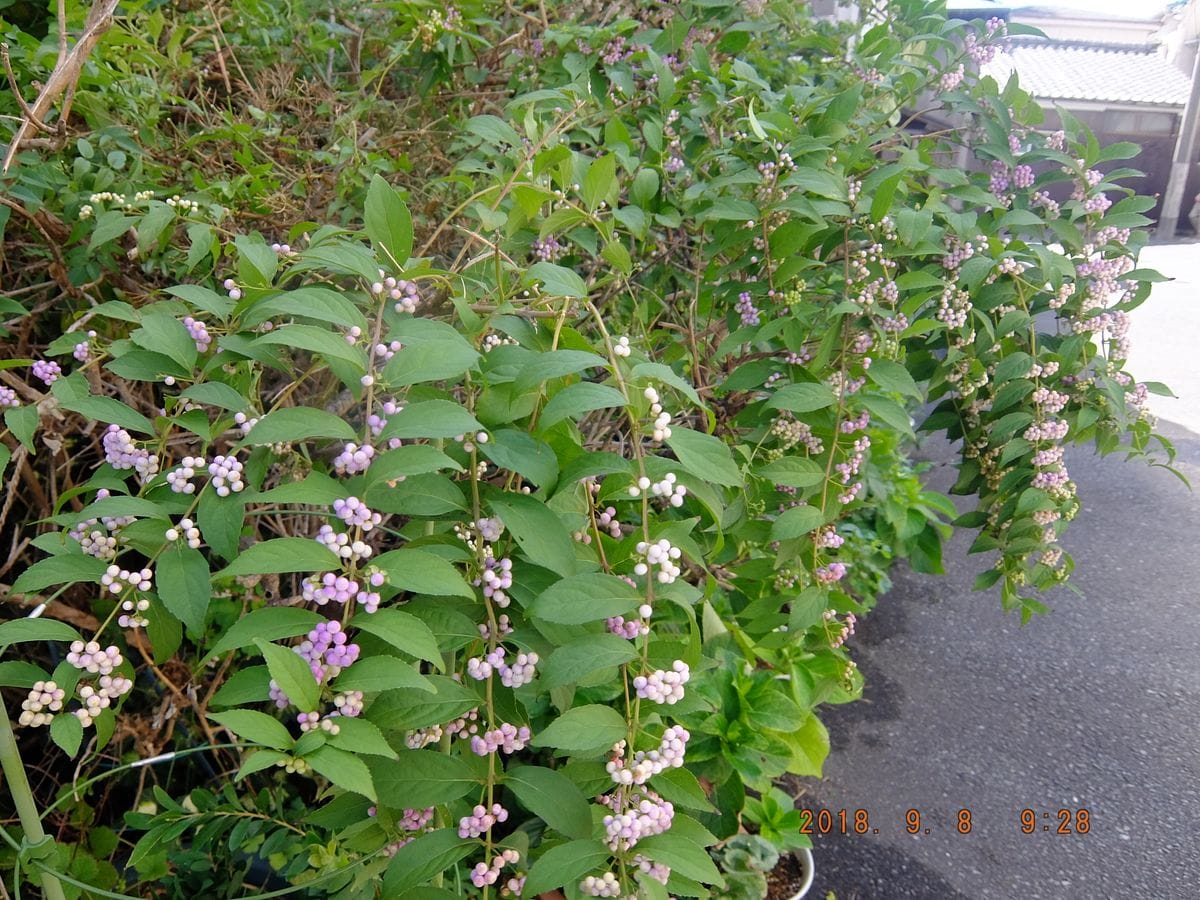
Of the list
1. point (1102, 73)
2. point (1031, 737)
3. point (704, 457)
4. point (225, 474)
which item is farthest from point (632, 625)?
point (1102, 73)

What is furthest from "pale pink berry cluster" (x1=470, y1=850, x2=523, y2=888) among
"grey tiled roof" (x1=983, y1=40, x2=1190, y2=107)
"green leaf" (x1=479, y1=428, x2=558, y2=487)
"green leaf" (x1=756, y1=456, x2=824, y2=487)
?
"grey tiled roof" (x1=983, y1=40, x2=1190, y2=107)

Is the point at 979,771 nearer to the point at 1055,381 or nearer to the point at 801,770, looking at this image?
the point at 801,770

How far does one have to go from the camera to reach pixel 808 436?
4.36 ft

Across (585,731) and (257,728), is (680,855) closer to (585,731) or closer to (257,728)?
(585,731)

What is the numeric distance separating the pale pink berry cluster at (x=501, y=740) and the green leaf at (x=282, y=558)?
0.69ft

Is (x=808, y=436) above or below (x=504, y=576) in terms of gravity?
below

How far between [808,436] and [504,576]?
2.50ft

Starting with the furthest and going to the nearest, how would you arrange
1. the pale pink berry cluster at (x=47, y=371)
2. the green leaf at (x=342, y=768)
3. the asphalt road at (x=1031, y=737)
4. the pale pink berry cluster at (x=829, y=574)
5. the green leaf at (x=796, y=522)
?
the asphalt road at (x=1031, y=737) < the pale pink berry cluster at (x=829, y=574) < the green leaf at (x=796, y=522) < the pale pink berry cluster at (x=47, y=371) < the green leaf at (x=342, y=768)

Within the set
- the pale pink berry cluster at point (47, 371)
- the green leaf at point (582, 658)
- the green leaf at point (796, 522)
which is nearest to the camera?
the green leaf at point (582, 658)

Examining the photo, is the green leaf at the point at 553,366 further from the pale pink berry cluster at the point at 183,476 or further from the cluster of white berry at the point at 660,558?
the pale pink berry cluster at the point at 183,476

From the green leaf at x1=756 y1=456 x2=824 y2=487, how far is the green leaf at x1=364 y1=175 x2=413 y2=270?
59cm

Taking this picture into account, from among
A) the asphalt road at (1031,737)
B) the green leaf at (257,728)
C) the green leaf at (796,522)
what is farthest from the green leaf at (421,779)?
the asphalt road at (1031,737)

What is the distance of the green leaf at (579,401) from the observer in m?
0.64

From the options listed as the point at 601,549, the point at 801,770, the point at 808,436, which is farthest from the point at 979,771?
the point at 601,549
